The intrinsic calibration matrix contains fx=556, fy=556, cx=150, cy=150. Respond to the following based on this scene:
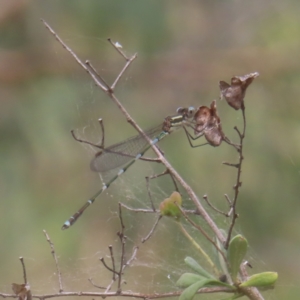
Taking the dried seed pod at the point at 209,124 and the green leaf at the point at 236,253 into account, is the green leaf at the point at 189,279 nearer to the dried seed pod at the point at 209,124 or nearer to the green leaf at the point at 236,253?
the green leaf at the point at 236,253

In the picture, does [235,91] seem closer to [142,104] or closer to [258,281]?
[258,281]

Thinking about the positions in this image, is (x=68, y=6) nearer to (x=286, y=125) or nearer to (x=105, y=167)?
(x=286, y=125)

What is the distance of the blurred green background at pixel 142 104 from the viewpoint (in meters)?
2.96

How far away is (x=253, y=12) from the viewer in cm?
384

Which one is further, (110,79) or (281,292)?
(110,79)

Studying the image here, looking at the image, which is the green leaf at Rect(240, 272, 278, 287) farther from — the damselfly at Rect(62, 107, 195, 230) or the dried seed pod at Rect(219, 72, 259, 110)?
the damselfly at Rect(62, 107, 195, 230)

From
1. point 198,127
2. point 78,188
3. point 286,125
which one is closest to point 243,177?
point 286,125

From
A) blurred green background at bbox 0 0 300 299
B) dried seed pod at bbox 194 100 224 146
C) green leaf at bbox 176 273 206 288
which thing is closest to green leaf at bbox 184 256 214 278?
green leaf at bbox 176 273 206 288

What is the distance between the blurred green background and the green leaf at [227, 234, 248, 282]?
80.8 inches

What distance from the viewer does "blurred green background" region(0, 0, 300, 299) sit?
296cm

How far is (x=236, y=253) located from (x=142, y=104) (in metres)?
2.86

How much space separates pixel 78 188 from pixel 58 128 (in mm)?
384

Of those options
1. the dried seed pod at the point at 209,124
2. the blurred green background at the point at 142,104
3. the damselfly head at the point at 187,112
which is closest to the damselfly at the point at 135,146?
the damselfly head at the point at 187,112

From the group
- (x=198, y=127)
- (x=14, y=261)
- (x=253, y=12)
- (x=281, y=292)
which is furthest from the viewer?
(x=253, y=12)
